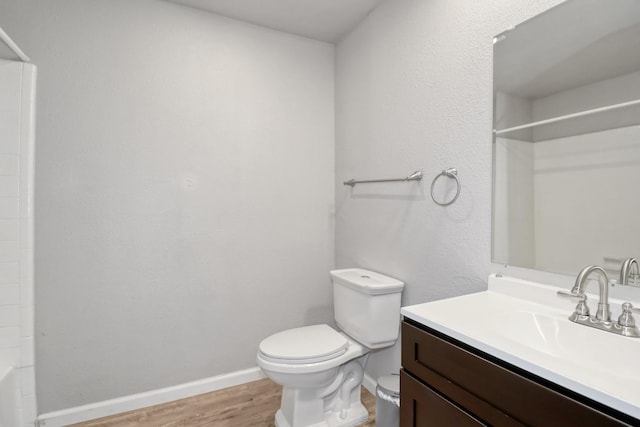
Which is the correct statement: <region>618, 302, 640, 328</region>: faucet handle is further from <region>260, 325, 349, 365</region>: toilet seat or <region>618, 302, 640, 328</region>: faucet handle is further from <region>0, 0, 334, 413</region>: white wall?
<region>0, 0, 334, 413</region>: white wall

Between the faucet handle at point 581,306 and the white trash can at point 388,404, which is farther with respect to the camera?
the white trash can at point 388,404

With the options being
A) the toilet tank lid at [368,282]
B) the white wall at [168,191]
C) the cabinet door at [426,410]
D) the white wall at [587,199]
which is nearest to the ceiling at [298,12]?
the white wall at [168,191]

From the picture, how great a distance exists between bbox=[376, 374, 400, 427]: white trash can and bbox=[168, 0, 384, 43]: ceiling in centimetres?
210

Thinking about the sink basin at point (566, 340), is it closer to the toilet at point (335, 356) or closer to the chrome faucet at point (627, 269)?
the chrome faucet at point (627, 269)

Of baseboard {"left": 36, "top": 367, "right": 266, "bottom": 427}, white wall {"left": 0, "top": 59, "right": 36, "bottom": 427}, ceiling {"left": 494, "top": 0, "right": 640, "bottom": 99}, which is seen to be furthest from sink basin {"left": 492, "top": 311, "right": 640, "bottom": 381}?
white wall {"left": 0, "top": 59, "right": 36, "bottom": 427}

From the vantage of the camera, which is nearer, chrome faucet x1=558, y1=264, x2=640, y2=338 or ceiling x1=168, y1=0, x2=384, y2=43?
chrome faucet x1=558, y1=264, x2=640, y2=338

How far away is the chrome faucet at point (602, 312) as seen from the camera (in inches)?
33.4

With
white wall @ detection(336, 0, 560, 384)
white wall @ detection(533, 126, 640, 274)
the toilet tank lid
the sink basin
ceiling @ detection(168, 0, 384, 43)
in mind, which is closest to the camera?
the sink basin

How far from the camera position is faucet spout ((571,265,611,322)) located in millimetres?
883

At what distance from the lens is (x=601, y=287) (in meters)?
0.90

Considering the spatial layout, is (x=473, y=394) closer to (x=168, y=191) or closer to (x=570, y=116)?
(x=570, y=116)

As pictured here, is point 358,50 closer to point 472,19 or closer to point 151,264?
point 472,19

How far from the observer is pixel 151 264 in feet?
6.16

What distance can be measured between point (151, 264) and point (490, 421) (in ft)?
5.93
